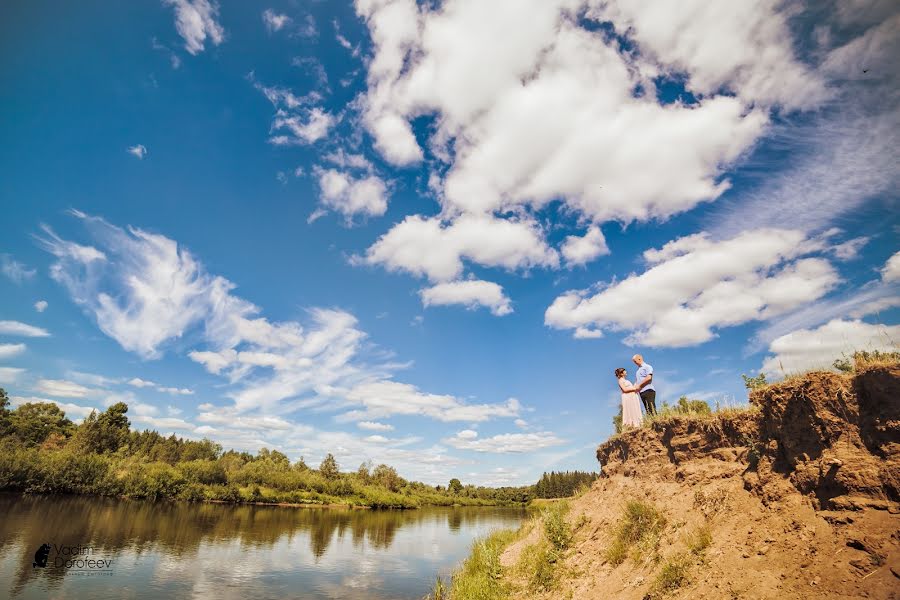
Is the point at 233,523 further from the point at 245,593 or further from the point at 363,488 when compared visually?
the point at 363,488

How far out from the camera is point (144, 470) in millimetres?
73938

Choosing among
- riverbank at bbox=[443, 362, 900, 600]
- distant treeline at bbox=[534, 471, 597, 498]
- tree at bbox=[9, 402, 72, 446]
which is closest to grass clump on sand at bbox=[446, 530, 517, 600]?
riverbank at bbox=[443, 362, 900, 600]

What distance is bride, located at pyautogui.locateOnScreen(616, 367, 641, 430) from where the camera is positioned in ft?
52.0

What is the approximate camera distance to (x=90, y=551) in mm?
27172

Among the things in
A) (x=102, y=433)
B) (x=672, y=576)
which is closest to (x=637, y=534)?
(x=672, y=576)

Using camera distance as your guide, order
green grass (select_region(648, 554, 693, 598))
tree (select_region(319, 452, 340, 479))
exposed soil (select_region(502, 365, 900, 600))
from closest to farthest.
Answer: exposed soil (select_region(502, 365, 900, 600)) → green grass (select_region(648, 554, 693, 598)) → tree (select_region(319, 452, 340, 479))

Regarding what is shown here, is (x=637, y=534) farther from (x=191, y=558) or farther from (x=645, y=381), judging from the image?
(x=191, y=558)

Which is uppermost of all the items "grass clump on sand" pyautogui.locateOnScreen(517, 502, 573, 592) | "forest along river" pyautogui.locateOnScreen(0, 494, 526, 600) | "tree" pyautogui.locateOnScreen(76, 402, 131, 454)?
"tree" pyautogui.locateOnScreen(76, 402, 131, 454)

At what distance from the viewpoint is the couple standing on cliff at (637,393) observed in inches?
601

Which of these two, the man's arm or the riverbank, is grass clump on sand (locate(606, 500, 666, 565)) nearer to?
the riverbank

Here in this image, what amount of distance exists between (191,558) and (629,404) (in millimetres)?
30792

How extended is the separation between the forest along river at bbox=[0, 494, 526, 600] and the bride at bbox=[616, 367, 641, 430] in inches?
644

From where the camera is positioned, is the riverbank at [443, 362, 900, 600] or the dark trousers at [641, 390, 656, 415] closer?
the riverbank at [443, 362, 900, 600]

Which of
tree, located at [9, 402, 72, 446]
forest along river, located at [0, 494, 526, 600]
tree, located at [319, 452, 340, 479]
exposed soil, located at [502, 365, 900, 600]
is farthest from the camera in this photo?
tree, located at [319, 452, 340, 479]
